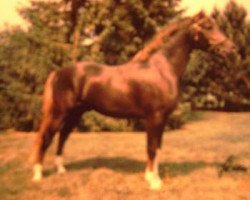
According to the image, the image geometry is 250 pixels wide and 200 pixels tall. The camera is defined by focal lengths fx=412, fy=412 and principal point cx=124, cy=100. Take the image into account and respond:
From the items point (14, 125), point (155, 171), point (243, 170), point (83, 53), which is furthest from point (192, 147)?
point (14, 125)

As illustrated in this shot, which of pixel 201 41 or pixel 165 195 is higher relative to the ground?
pixel 201 41

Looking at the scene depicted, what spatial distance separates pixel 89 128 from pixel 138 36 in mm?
3844

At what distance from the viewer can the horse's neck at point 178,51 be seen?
21.9 ft

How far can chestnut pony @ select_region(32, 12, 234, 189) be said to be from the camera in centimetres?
641

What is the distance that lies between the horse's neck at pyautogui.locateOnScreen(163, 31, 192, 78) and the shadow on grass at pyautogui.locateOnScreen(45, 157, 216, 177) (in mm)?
1870

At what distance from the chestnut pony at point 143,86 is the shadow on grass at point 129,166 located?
0.97 meters

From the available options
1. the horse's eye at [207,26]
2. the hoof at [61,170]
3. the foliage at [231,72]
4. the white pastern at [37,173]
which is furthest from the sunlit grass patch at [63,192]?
the foliage at [231,72]

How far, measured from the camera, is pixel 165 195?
19.4ft

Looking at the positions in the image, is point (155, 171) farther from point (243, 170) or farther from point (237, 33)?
point (237, 33)

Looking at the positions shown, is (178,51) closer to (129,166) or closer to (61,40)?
(129,166)

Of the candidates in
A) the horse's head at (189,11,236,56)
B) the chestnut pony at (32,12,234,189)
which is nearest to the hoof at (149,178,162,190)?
the chestnut pony at (32,12,234,189)

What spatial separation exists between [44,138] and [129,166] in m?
1.95

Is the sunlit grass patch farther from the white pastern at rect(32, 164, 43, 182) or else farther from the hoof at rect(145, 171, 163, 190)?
the hoof at rect(145, 171, 163, 190)

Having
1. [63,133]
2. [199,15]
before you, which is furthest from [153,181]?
[199,15]
